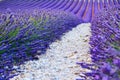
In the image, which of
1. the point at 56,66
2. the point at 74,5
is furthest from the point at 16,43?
the point at 74,5

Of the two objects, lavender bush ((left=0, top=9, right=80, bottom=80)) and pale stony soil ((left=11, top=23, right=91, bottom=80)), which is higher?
lavender bush ((left=0, top=9, right=80, bottom=80))

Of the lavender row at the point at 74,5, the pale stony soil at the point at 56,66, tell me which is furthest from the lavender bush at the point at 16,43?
the lavender row at the point at 74,5

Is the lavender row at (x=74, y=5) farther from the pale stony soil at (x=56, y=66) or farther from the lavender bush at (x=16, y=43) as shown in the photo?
the lavender bush at (x=16, y=43)

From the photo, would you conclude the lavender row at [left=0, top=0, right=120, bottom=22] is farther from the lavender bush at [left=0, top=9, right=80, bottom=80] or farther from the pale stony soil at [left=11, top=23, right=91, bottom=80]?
the lavender bush at [left=0, top=9, right=80, bottom=80]

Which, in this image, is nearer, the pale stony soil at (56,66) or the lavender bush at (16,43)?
the pale stony soil at (56,66)

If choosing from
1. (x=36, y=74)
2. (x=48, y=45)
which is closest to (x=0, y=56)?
(x=36, y=74)

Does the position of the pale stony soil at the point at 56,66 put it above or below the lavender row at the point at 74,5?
below

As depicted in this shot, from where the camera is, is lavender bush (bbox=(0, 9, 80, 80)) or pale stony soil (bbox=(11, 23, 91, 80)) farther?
lavender bush (bbox=(0, 9, 80, 80))

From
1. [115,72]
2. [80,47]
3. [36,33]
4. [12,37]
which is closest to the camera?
[115,72]

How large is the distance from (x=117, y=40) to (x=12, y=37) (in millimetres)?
1978

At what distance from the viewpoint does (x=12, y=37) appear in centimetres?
388

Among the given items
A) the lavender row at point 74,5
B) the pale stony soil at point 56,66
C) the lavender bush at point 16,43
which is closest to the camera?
the pale stony soil at point 56,66

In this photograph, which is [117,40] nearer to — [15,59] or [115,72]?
[115,72]

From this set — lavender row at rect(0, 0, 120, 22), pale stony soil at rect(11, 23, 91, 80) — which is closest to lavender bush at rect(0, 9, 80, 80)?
pale stony soil at rect(11, 23, 91, 80)
